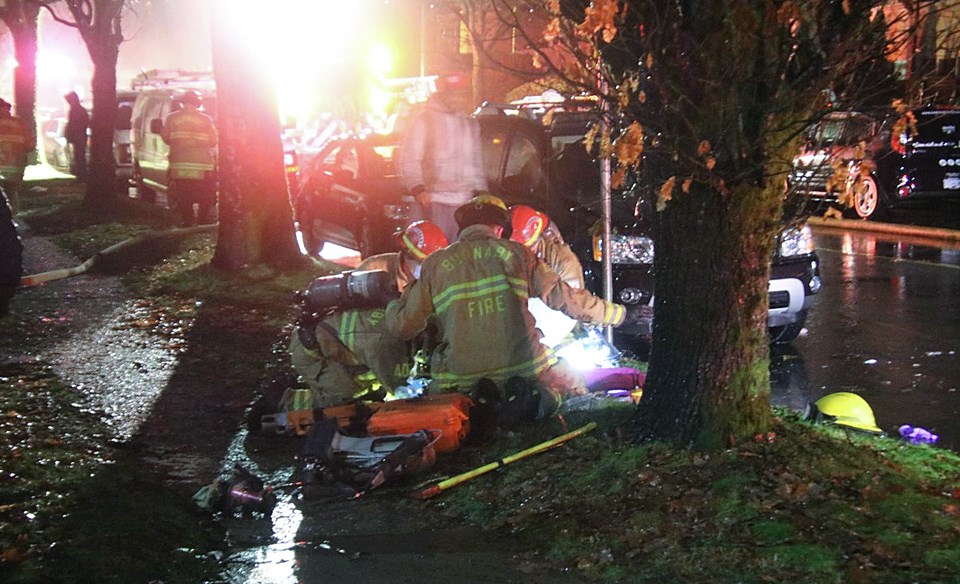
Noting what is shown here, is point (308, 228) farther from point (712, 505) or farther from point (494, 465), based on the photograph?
point (712, 505)

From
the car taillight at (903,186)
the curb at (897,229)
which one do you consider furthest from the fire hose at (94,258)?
the car taillight at (903,186)

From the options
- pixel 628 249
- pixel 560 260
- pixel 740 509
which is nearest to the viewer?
pixel 740 509

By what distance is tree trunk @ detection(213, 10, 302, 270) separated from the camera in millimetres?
11211

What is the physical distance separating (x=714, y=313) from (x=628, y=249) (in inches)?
158

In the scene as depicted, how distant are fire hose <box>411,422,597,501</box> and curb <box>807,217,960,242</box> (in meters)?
10.8

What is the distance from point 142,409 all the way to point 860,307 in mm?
Result: 7072

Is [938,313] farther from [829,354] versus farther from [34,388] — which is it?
[34,388]

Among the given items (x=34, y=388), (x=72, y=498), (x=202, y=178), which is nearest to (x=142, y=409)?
(x=34, y=388)

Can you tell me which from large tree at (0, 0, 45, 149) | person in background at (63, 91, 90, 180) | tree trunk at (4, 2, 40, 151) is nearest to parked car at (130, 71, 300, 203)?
person in background at (63, 91, 90, 180)

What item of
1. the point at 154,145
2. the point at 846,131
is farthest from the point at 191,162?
the point at 846,131

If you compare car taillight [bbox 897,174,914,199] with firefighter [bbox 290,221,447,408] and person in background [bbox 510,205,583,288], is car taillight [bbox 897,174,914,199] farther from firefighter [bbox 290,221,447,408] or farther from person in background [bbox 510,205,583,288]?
firefighter [bbox 290,221,447,408]

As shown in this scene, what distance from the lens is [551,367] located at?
20.4ft

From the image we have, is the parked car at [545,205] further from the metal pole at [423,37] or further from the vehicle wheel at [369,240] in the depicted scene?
the metal pole at [423,37]

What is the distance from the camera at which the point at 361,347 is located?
643 cm
